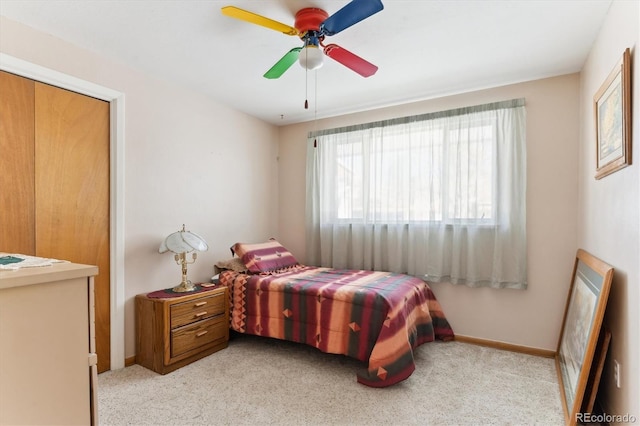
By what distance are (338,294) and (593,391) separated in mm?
1628

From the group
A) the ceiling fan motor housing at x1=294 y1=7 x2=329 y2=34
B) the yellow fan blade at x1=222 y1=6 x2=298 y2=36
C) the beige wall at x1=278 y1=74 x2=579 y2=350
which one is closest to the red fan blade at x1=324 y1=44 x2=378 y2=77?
the ceiling fan motor housing at x1=294 y1=7 x2=329 y2=34

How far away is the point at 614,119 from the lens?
180cm

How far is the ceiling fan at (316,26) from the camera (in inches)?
66.7

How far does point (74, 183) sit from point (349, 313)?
7.49 ft

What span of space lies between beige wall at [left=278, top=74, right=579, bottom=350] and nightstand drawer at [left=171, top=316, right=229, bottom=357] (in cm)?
232

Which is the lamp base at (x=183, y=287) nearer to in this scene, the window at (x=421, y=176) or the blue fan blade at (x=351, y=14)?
the window at (x=421, y=176)

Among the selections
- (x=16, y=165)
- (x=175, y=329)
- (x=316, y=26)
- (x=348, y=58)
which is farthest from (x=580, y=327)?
(x=16, y=165)

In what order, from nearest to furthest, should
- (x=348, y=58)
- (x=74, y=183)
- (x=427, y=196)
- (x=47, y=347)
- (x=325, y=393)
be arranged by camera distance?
(x=47, y=347) < (x=348, y=58) < (x=325, y=393) < (x=74, y=183) < (x=427, y=196)

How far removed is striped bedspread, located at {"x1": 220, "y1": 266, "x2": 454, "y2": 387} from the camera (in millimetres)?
2338

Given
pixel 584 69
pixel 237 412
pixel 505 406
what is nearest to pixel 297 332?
pixel 237 412

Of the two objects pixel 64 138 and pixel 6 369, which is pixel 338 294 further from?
pixel 64 138

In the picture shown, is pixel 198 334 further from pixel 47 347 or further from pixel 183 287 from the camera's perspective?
pixel 47 347

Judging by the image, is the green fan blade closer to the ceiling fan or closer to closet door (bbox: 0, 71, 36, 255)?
the ceiling fan

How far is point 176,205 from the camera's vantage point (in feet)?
10.2
